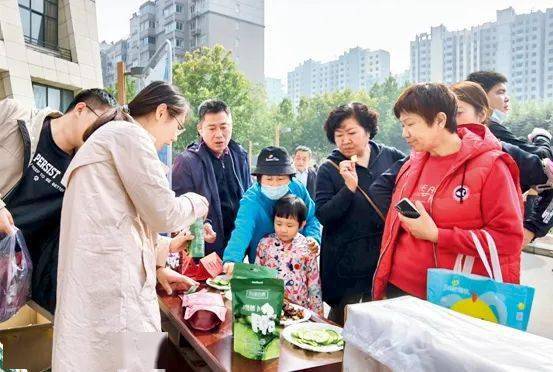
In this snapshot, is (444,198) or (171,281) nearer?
(444,198)

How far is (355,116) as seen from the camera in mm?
2375

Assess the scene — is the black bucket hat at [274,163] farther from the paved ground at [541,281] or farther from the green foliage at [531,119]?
the green foliage at [531,119]

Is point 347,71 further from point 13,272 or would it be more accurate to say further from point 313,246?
point 13,272

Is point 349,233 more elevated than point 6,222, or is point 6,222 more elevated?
point 6,222

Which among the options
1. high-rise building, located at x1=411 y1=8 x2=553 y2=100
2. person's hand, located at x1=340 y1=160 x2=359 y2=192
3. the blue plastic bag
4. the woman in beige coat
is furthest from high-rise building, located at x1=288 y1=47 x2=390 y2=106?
the blue plastic bag

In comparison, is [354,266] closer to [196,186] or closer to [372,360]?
[196,186]

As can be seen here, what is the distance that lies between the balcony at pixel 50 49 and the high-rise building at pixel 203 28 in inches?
1333

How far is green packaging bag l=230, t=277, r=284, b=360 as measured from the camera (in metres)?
1.30

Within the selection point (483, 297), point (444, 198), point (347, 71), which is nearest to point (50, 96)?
point (444, 198)

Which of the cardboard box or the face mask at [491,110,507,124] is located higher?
the face mask at [491,110,507,124]

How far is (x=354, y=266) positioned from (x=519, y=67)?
6753 cm

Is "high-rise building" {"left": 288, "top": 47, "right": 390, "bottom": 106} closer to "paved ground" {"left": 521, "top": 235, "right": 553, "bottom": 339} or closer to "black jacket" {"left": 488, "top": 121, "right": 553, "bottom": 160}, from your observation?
"paved ground" {"left": 521, "top": 235, "right": 553, "bottom": 339}

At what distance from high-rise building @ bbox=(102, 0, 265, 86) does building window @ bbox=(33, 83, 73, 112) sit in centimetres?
3415

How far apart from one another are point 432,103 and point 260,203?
127 cm
